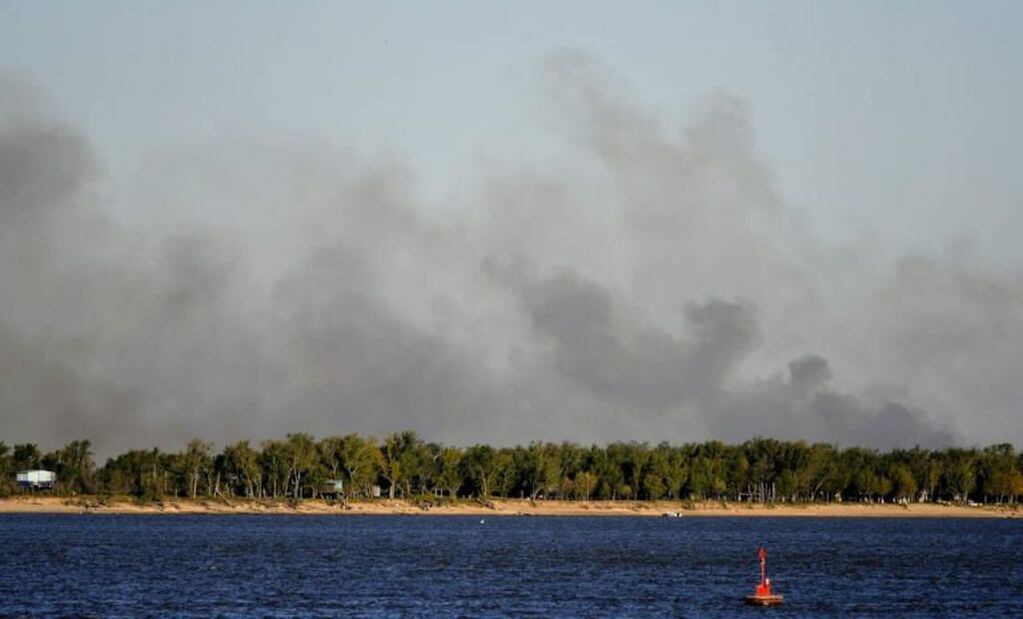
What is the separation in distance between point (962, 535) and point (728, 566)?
84807 mm

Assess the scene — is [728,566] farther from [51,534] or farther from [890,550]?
[51,534]

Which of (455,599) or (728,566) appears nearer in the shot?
(455,599)

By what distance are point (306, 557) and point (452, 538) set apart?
40988mm

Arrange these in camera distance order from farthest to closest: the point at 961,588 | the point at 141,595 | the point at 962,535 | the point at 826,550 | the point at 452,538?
the point at 962,535, the point at 452,538, the point at 826,550, the point at 961,588, the point at 141,595

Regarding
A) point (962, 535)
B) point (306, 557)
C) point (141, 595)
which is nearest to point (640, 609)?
point (141, 595)

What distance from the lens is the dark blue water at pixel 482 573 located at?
69750 mm

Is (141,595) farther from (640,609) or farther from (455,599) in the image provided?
(640,609)

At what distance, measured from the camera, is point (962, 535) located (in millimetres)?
180125

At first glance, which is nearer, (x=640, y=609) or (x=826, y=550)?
(x=640, y=609)

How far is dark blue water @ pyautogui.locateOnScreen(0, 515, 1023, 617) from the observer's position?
69.8 meters

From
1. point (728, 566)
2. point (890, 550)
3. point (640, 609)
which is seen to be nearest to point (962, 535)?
point (890, 550)

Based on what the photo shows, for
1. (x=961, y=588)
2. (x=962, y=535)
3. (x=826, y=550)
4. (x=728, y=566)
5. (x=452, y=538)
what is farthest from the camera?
(x=962, y=535)

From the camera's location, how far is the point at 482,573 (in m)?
93.1

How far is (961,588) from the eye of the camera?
86.7 m
